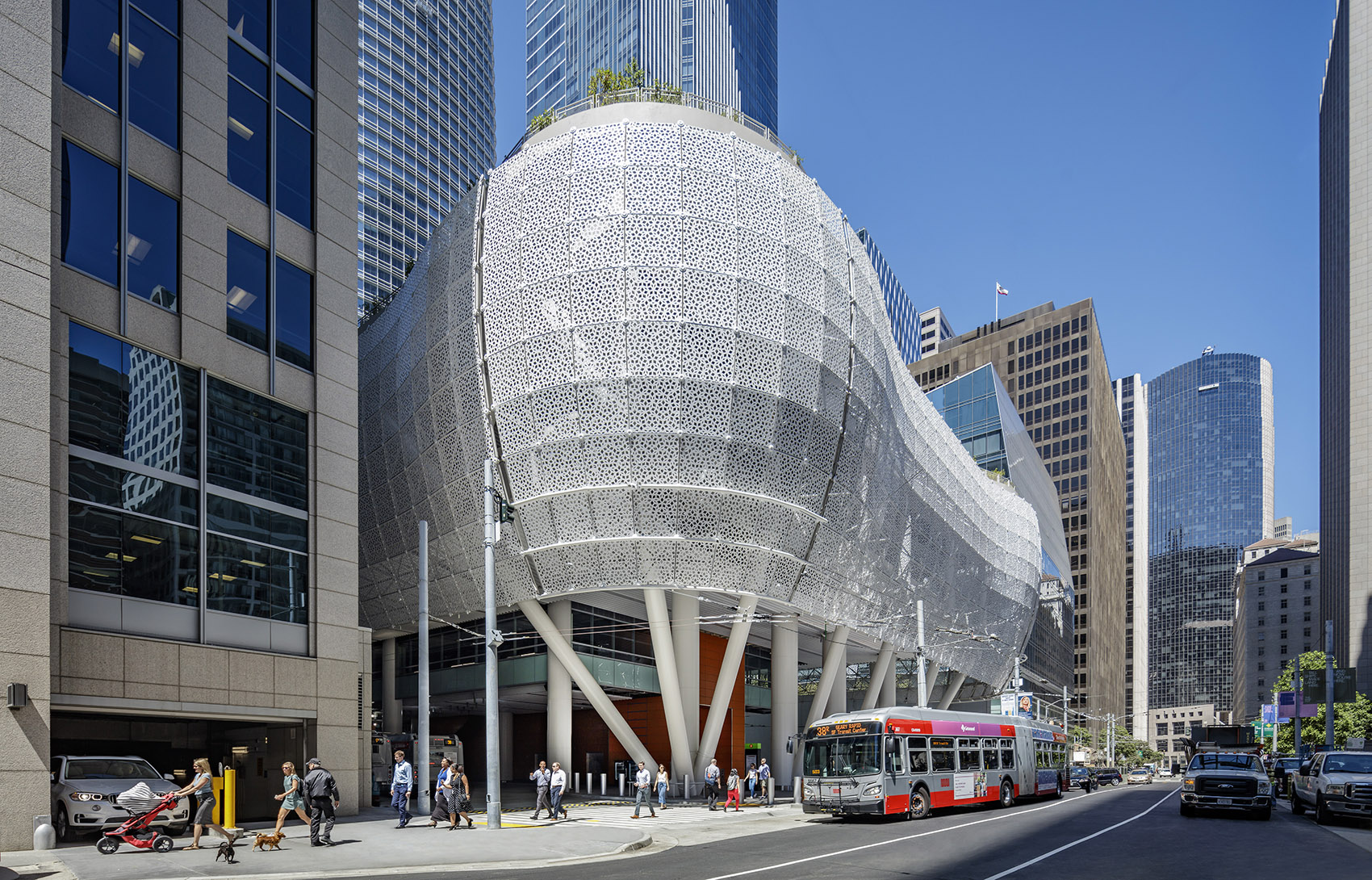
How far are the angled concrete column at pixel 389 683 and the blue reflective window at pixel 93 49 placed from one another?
37.3 metres

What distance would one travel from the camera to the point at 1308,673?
8094 centimetres

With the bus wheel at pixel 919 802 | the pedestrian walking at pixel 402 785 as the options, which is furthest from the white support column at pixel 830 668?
the pedestrian walking at pixel 402 785

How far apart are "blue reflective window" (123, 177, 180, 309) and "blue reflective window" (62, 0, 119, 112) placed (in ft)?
6.30

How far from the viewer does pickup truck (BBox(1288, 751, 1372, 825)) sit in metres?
24.2

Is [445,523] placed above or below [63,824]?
above

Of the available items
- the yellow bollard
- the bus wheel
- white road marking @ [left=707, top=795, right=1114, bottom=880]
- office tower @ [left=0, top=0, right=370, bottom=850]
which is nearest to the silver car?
office tower @ [left=0, top=0, right=370, bottom=850]

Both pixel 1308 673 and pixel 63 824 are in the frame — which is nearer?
pixel 63 824

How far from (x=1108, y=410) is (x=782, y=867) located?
184 metres

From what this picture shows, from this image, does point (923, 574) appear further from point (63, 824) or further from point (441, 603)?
point (63, 824)

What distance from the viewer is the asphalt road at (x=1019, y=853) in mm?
15938

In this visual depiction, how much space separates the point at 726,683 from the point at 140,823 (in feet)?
95.0

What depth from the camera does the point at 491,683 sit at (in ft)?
85.7

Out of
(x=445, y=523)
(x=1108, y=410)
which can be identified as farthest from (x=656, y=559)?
(x=1108, y=410)

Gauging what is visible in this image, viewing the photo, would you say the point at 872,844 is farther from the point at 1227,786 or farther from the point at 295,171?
the point at 295,171
